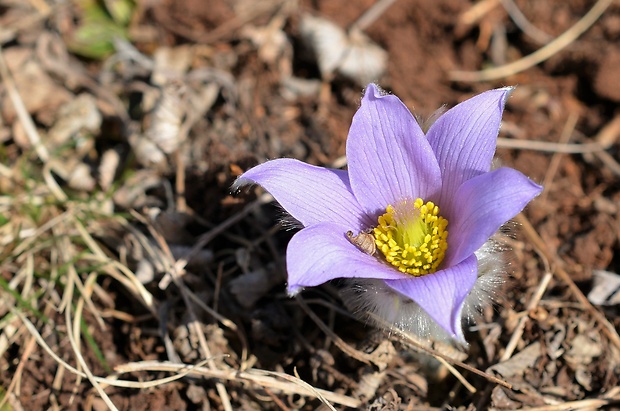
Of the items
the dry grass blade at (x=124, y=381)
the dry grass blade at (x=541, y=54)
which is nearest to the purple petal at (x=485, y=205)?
the dry grass blade at (x=124, y=381)

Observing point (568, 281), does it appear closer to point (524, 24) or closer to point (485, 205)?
point (485, 205)

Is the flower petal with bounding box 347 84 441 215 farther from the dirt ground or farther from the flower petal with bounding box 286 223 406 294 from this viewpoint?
the dirt ground

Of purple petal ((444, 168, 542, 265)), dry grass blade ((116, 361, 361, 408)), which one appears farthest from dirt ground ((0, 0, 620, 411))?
purple petal ((444, 168, 542, 265))

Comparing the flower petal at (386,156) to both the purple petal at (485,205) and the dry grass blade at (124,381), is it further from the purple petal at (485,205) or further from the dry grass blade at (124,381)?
the dry grass blade at (124,381)

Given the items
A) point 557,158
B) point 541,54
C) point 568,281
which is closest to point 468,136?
point 568,281

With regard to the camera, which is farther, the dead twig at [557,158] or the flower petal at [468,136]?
the dead twig at [557,158]

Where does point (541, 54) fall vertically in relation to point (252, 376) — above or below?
above
